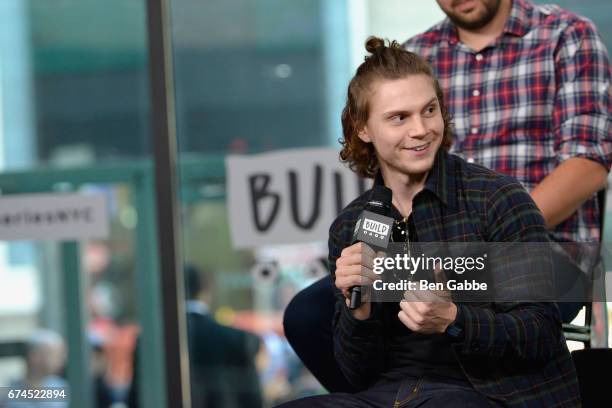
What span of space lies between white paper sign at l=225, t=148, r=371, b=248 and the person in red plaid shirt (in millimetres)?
968

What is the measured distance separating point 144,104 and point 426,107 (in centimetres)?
226

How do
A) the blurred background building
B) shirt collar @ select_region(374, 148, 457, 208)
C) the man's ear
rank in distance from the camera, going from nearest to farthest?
shirt collar @ select_region(374, 148, 457, 208) → the man's ear → the blurred background building

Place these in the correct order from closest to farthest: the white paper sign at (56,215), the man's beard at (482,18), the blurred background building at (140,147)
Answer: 1. the man's beard at (482,18)
2. the blurred background building at (140,147)
3. the white paper sign at (56,215)

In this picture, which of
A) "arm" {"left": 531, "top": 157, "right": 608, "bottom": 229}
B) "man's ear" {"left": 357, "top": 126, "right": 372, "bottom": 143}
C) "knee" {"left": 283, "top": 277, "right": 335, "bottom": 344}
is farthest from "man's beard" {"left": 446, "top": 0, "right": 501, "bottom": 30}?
"knee" {"left": 283, "top": 277, "right": 335, "bottom": 344}

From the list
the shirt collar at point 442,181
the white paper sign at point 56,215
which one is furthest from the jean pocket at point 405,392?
the white paper sign at point 56,215

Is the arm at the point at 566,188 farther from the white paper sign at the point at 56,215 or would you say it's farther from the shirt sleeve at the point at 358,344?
the white paper sign at the point at 56,215

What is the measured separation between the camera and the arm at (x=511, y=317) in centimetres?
167

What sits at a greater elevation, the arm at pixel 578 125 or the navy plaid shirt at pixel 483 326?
the arm at pixel 578 125

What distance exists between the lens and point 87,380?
3.88m

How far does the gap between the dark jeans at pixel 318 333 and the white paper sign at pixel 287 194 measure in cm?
111

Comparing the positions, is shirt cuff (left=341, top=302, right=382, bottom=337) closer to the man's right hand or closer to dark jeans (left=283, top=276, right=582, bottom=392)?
the man's right hand

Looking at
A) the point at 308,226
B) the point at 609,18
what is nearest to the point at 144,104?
the point at 308,226

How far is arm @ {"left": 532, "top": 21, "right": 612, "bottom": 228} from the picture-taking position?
222cm

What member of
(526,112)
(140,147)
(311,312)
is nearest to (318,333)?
(311,312)
